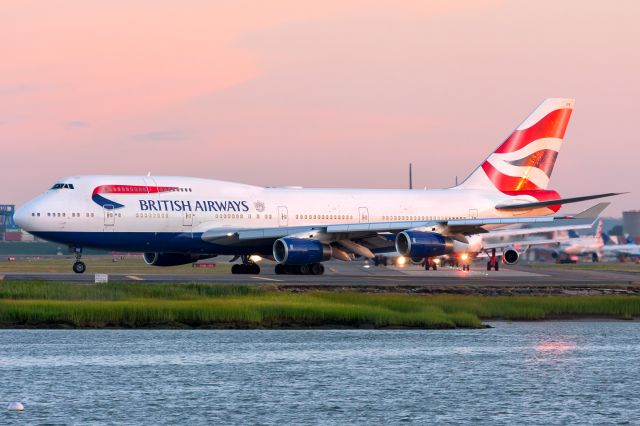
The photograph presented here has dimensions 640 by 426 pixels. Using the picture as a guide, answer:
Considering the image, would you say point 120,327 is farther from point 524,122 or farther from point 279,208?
point 524,122

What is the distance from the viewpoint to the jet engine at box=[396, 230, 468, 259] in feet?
205

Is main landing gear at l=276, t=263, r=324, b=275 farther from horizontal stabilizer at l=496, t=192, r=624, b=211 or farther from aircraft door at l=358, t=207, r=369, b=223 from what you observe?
horizontal stabilizer at l=496, t=192, r=624, b=211

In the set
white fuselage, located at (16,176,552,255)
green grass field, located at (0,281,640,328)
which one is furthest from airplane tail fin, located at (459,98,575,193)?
green grass field, located at (0,281,640,328)

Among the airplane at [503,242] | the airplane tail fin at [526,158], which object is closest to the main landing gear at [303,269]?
the airplane tail fin at [526,158]

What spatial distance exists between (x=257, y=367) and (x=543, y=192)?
4491 centimetres

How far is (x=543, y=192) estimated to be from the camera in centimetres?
7494

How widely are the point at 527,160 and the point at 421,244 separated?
616 inches

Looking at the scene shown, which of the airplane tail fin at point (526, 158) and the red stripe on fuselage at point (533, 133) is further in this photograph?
the red stripe on fuselage at point (533, 133)

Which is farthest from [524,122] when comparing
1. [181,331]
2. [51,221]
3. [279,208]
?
[181,331]

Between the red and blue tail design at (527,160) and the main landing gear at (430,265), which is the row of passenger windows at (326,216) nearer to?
the red and blue tail design at (527,160)

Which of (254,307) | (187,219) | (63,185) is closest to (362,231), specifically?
(187,219)

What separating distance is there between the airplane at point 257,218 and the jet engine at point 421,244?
53 mm

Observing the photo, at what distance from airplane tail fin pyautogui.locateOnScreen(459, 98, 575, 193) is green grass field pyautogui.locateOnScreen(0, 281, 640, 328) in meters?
24.4

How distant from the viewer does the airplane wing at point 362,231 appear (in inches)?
2458
